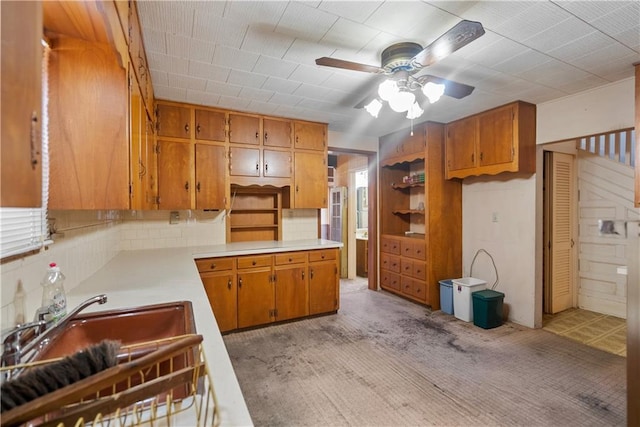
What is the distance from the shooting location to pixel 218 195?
3.37 metres

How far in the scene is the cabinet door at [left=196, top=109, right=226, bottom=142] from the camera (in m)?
3.27

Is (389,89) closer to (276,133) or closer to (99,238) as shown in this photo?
(276,133)

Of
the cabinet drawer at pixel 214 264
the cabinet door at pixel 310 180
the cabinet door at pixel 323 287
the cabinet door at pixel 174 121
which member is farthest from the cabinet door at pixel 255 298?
the cabinet door at pixel 174 121

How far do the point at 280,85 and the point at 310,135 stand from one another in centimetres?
115

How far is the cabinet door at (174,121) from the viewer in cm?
310

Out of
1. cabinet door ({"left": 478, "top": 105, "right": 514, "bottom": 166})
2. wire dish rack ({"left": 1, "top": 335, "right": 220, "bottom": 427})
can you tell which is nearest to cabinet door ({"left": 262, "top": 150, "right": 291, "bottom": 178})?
cabinet door ({"left": 478, "top": 105, "right": 514, "bottom": 166})

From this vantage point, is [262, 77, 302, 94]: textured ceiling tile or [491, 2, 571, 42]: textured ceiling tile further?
[262, 77, 302, 94]: textured ceiling tile

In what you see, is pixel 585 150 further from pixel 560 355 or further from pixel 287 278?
pixel 287 278

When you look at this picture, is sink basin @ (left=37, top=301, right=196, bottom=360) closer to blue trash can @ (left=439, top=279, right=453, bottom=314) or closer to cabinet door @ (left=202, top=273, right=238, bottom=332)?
cabinet door @ (left=202, top=273, right=238, bottom=332)

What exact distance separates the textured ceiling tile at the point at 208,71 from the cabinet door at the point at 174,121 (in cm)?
80

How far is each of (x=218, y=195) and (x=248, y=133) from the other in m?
0.81

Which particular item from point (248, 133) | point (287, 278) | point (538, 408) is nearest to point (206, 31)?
point (248, 133)

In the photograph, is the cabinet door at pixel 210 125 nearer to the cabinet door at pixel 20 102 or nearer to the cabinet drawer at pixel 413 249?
the cabinet drawer at pixel 413 249

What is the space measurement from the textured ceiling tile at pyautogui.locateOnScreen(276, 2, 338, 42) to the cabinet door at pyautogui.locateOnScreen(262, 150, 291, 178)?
1.77 meters
